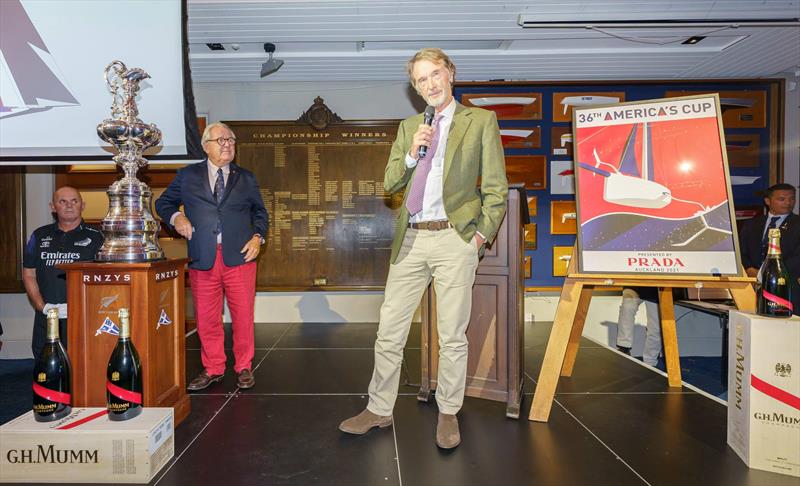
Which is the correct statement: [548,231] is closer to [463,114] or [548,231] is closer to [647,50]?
[647,50]

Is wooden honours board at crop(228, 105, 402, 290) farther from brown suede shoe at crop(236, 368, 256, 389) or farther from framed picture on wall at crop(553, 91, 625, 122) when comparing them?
brown suede shoe at crop(236, 368, 256, 389)

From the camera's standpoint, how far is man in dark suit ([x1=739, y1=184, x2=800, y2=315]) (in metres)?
3.81

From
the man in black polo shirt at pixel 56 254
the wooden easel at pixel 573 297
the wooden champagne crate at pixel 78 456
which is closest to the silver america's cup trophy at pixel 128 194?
the wooden champagne crate at pixel 78 456

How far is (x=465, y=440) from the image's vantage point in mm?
2051

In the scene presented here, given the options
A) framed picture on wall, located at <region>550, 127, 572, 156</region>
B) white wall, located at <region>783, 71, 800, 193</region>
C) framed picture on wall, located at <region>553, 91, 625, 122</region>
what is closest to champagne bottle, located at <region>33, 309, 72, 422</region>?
framed picture on wall, located at <region>550, 127, 572, 156</region>

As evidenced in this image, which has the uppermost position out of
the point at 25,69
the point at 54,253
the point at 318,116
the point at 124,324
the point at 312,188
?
the point at 318,116

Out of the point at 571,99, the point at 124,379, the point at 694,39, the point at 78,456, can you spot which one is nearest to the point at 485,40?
the point at 571,99

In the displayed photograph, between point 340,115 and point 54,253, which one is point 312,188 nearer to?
point 340,115

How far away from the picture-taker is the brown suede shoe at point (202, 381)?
2.70m

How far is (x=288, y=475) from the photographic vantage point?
1.75 meters

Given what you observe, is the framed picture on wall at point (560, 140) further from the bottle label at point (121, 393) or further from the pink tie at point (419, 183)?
the bottle label at point (121, 393)

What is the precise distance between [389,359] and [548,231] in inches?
137

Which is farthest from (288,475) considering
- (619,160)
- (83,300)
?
(619,160)

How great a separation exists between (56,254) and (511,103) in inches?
172
